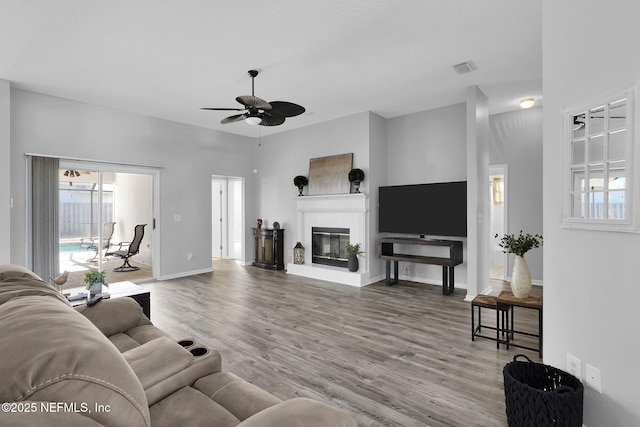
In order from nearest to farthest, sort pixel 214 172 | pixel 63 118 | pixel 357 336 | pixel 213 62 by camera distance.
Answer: pixel 357 336, pixel 213 62, pixel 63 118, pixel 214 172

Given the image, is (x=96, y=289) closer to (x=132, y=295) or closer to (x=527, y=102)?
(x=132, y=295)

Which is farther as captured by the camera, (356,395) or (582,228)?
(356,395)

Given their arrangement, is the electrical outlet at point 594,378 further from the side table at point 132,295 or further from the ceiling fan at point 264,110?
the ceiling fan at point 264,110

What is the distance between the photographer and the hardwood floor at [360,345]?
2.22 meters

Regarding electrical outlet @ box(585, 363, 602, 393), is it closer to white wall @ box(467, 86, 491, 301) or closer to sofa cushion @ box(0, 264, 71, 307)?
sofa cushion @ box(0, 264, 71, 307)

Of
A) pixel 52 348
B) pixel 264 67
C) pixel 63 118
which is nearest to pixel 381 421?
pixel 52 348

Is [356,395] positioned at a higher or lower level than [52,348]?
lower

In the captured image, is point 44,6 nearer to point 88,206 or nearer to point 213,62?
point 213,62

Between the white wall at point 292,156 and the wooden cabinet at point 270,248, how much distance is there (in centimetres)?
15

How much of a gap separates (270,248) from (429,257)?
334 centimetres

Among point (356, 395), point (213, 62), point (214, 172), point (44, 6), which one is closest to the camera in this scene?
point (356, 395)

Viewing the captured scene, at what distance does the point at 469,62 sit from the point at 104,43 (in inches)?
156

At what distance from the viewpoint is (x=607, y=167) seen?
176 centimetres

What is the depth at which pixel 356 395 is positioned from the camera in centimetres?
230
